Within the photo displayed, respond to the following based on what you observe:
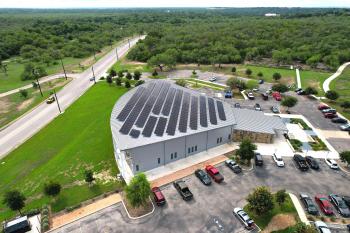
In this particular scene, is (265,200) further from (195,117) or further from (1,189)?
(1,189)

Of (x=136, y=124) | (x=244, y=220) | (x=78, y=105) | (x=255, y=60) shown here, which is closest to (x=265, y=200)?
(x=244, y=220)

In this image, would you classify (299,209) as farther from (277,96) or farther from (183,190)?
(277,96)

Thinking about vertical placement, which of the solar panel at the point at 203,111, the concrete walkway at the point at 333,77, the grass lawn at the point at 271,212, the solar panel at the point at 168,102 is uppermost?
the solar panel at the point at 168,102

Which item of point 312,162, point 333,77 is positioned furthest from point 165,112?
point 333,77

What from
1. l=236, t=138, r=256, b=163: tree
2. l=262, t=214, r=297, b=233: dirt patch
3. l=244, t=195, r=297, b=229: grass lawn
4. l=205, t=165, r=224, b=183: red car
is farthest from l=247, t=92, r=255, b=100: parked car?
l=262, t=214, r=297, b=233: dirt patch

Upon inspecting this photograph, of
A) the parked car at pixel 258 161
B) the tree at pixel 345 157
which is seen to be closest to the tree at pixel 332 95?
the tree at pixel 345 157

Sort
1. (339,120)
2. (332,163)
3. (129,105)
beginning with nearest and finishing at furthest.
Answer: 1. (332,163)
2. (129,105)
3. (339,120)

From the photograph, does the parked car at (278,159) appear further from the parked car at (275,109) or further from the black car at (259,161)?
the parked car at (275,109)
